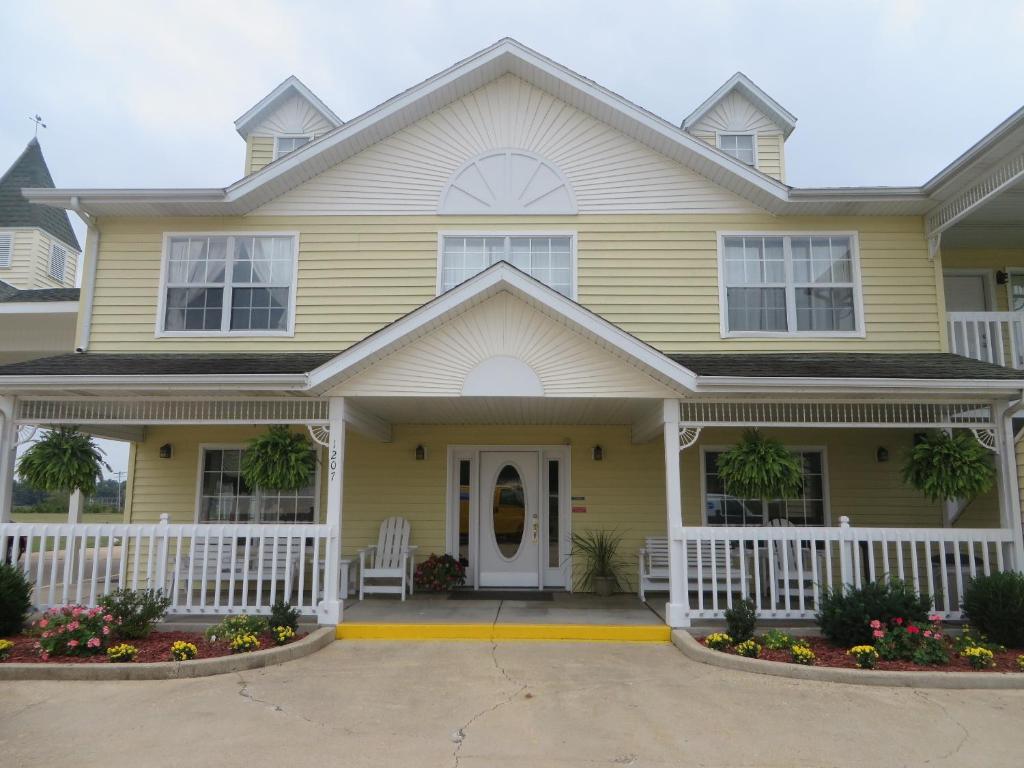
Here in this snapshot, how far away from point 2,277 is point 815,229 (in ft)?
71.3

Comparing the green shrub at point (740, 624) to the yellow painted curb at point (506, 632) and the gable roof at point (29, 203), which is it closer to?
the yellow painted curb at point (506, 632)

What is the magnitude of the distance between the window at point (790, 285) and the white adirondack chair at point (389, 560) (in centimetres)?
566

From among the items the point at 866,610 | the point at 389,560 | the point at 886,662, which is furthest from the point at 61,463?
the point at 886,662

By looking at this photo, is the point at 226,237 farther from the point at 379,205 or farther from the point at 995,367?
the point at 995,367

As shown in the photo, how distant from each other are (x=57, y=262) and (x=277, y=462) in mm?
17425

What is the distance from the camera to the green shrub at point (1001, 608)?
721 centimetres

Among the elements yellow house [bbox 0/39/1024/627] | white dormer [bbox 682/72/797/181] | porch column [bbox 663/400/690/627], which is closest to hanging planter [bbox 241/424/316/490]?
yellow house [bbox 0/39/1024/627]

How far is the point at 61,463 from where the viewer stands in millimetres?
8789

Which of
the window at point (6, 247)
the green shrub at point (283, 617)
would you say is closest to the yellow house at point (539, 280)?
the green shrub at point (283, 617)

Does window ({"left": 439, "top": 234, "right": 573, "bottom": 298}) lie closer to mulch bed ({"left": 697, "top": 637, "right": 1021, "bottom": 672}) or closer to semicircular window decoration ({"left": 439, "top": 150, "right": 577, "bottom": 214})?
semicircular window decoration ({"left": 439, "top": 150, "right": 577, "bottom": 214})

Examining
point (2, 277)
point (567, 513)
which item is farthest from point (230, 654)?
point (2, 277)

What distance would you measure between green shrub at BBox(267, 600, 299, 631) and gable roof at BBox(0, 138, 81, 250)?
18539mm

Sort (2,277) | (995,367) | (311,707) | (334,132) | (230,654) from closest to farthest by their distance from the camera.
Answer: (311,707)
(230,654)
(995,367)
(334,132)
(2,277)

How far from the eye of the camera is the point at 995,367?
28.8 feet
